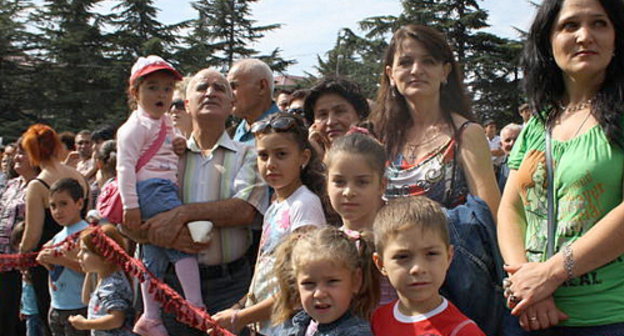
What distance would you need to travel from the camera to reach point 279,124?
304 centimetres

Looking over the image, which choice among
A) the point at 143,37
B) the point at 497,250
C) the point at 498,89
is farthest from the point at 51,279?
the point at 143,37

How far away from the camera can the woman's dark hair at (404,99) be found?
113 inches

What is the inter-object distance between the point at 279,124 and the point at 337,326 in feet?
3.95

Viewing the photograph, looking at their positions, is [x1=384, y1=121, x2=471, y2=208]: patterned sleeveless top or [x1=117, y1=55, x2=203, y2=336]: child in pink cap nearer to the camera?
[x1=384, y1=121, x2=471, y2=208]: patterned sleeveless top

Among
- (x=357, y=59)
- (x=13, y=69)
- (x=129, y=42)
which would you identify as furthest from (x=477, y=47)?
(x=13, y=69)

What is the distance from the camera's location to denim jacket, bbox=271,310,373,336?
2.22 metres

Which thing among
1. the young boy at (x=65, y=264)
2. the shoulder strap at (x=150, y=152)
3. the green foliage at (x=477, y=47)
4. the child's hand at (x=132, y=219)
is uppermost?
the green foliage at (x=477, y=47)

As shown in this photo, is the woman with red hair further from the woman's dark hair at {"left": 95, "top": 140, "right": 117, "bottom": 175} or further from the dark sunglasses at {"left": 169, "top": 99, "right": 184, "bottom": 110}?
the dark sunglasses at {"left": 169, "top": 99, "right": 184, "bottom": 110}

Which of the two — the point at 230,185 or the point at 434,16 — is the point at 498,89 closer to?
the point at 434,16

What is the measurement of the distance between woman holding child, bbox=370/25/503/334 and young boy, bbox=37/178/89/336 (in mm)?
3531

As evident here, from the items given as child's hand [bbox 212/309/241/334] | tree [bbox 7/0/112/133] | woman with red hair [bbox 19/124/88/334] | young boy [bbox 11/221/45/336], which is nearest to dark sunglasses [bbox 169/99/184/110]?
woman with red hair [bbox 19/124/88/334]

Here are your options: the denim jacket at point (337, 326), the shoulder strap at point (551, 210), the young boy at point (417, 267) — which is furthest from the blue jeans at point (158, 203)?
the shoulder strap at point (551, 210)

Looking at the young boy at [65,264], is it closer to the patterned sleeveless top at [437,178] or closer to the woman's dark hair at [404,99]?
the woman's dark hair at [404,99]

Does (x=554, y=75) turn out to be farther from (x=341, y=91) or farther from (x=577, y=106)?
(x=341, y=91)
